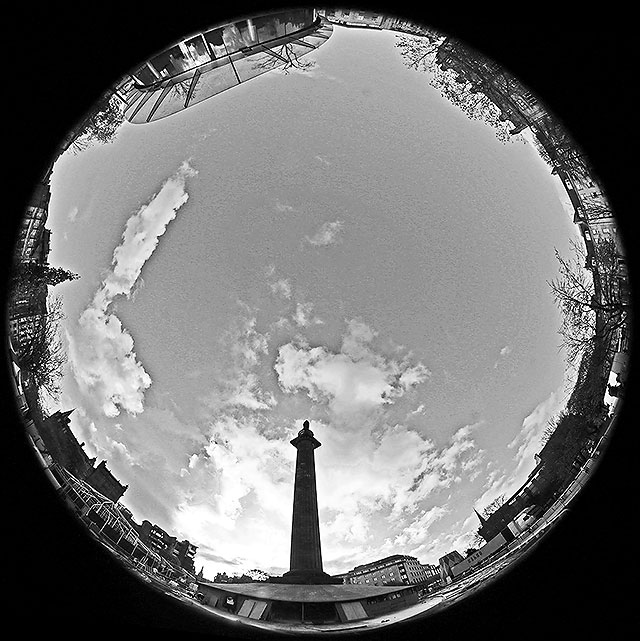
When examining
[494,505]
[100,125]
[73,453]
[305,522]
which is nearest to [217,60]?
[100,125]

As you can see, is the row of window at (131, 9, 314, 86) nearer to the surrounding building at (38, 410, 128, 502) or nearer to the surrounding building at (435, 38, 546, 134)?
the surrounding building at (435, 38, 546, 134)

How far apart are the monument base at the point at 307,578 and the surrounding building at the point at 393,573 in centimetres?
21

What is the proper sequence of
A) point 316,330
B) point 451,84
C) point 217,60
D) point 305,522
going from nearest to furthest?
point 217,60
point 451,84
point 305,522
point 316,330

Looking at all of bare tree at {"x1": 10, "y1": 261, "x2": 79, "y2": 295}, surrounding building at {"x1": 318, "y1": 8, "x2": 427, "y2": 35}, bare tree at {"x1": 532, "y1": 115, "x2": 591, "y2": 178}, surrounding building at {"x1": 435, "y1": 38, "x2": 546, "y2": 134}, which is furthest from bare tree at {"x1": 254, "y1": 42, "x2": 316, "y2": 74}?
bare tree at {"x1": 10, "y1": 261, "x2": 79, "y2": 295}

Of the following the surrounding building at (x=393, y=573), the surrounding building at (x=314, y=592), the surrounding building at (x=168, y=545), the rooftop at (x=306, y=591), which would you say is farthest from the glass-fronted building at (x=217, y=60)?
the surrounding building at (x=393, y=573)

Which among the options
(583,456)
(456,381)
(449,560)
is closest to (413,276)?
(456,381)

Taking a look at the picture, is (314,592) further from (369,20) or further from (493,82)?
(369,20)

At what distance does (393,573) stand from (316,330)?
3.49 metres

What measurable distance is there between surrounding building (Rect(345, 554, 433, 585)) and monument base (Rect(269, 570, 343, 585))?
0.21m

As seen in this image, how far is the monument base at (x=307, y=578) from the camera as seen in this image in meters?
6.57

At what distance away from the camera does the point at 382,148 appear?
822 centimetres

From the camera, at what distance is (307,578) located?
21.6 feet

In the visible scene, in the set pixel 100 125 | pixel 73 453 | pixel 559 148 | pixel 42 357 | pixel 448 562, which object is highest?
pixel 559 148

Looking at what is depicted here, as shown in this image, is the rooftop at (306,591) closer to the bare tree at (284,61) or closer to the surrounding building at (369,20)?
the bare tree at (284,61)
